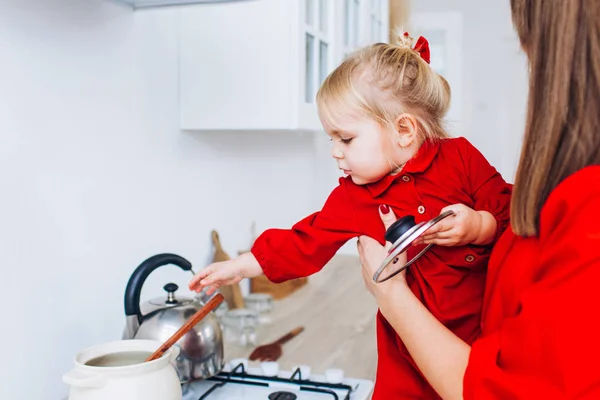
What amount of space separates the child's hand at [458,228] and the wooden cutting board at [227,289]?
3.08 ft

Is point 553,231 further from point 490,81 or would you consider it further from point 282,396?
point 490,81

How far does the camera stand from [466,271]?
1.02 metres

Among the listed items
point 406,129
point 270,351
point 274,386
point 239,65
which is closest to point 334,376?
point 274,386

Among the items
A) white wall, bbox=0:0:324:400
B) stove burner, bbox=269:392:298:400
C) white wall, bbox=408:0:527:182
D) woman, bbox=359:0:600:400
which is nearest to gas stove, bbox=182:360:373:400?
stove burner, bbox=269:392:298:400

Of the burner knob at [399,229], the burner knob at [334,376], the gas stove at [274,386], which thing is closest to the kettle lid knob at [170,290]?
the gas stove at [274,386]

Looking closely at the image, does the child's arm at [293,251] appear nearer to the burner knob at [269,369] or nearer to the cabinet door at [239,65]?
the burner knob at [269,369]

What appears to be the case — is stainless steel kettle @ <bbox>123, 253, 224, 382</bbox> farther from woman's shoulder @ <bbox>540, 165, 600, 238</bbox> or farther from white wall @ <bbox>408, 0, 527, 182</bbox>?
white wall @ <bbox>408, 0, 527, 182</bbox>

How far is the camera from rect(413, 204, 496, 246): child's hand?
0.91 m

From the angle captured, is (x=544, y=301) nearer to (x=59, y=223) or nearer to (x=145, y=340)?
(x=145, y=340)

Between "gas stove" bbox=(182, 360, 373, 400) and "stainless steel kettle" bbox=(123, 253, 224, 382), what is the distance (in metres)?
0.06

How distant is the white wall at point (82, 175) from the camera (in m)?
1.11

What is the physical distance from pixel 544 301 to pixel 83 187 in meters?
0.91

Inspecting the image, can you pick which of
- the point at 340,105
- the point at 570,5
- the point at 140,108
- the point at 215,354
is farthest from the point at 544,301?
the point at 140,108

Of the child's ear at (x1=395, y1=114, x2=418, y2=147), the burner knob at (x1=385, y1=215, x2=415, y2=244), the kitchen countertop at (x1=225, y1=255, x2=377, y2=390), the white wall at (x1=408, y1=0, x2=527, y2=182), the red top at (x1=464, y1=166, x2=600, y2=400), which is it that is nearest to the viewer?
the red top at (x1=464, y1=166, x2=600, y2=400)
